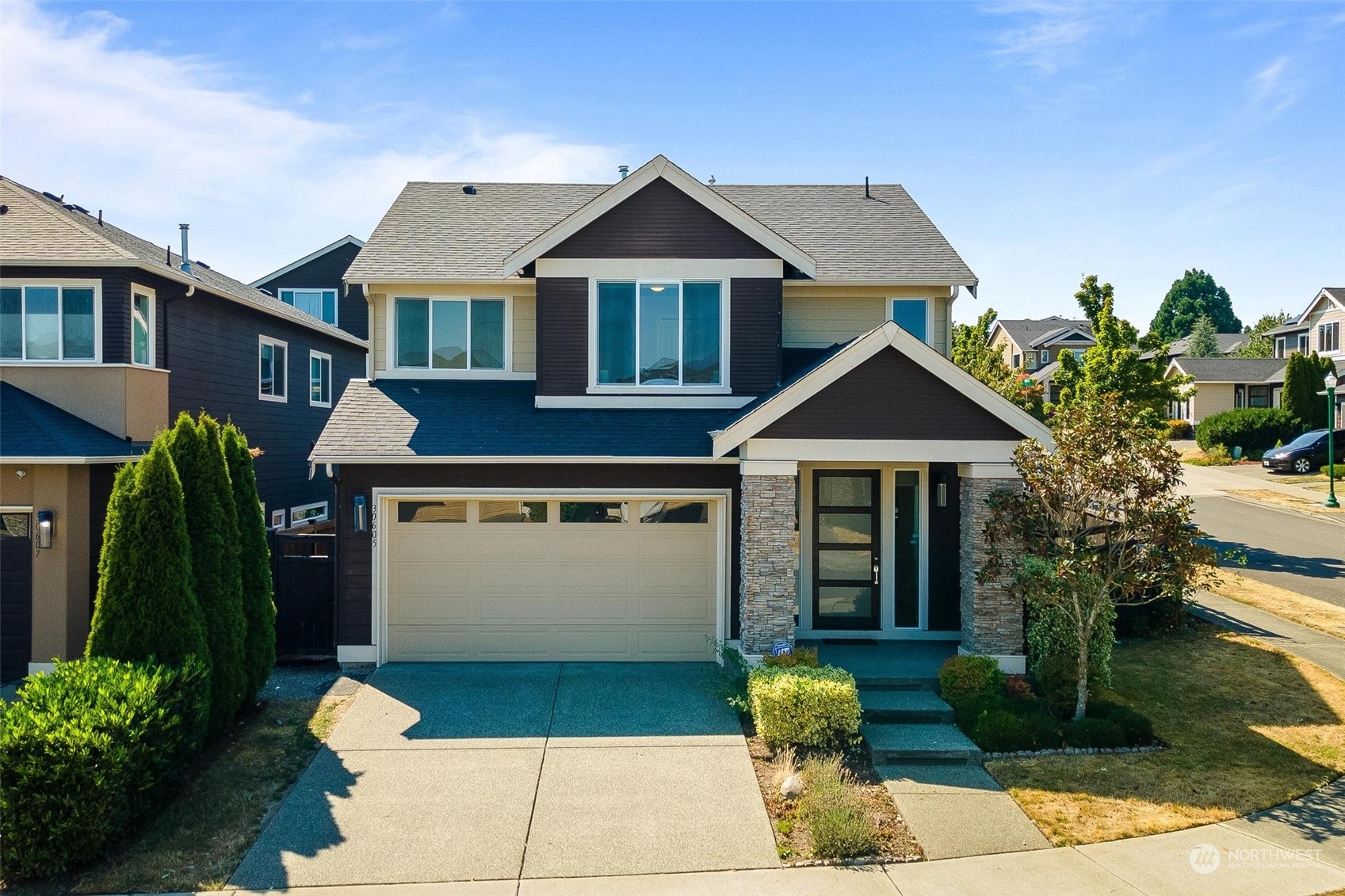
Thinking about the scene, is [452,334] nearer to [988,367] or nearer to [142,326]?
[142,326]

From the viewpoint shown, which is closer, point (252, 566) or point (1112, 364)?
point (252, 566)

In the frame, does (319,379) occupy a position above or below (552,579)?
above

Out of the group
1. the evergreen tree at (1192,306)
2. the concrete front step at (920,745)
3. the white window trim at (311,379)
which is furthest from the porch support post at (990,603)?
the evergreen tree at (1192,306)

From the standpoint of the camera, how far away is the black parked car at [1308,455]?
30266mm

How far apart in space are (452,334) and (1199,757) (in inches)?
439

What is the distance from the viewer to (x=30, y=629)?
36.2 ft

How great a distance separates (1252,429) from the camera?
35094mm

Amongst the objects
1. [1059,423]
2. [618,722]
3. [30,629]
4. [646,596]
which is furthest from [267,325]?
[1059,423]

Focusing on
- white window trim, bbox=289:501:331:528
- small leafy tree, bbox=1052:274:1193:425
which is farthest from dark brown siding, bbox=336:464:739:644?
small leafy tree, bbox=1052:274:1193:425

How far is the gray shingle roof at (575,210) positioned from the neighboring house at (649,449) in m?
0.10

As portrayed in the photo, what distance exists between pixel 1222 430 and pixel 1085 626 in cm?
3314

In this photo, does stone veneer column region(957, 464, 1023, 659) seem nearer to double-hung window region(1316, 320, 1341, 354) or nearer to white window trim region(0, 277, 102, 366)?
white window trim region(0, 277, 102, 366)

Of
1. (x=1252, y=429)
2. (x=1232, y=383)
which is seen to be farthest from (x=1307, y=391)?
(x=1232, y=383)

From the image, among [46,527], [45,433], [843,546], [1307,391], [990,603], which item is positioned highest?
[1307,391]
